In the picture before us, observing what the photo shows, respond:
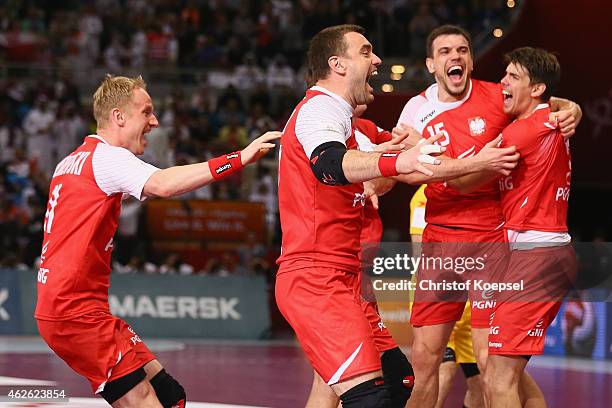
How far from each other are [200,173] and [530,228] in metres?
2.10

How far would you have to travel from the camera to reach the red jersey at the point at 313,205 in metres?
5.74

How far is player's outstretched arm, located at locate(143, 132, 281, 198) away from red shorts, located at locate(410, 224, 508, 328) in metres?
1.75

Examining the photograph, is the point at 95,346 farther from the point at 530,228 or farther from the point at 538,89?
the point at 538,89

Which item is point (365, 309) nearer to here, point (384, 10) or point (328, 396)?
point (328, 396)

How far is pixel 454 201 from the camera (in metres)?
7.31

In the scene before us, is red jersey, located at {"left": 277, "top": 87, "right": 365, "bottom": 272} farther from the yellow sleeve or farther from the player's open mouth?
the yellow sleeve

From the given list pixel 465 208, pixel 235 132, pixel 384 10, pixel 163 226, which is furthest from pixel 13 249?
pixel 465 208

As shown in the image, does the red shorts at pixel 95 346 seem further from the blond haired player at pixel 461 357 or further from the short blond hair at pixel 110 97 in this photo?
the blond haired player at pixel 461 357

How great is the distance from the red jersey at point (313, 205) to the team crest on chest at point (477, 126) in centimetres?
168

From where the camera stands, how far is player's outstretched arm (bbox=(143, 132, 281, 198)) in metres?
5.99

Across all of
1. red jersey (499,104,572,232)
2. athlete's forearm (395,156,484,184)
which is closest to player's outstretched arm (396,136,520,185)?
athlete's forearm (395,156,484,184)

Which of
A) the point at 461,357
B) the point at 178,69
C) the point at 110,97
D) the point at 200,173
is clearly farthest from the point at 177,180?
the point at 178,69

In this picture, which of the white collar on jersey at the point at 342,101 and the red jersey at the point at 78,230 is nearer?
the white collar on jersey at the point at 342,101

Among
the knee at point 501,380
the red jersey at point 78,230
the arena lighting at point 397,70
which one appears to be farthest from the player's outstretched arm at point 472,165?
the arena lighting at point 397,70
